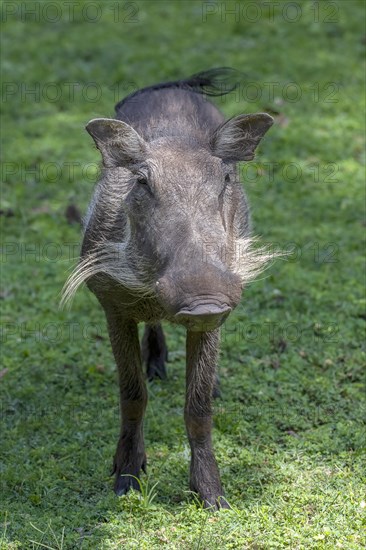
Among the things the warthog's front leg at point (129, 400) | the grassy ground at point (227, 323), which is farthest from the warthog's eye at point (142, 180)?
the grassy ground at point (227, 323)

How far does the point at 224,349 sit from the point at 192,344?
173cm

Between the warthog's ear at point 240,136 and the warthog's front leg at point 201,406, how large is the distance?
95 cm

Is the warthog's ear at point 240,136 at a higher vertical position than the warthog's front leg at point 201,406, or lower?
higher

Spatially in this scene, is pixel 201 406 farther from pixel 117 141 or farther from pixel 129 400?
pixel 117 141

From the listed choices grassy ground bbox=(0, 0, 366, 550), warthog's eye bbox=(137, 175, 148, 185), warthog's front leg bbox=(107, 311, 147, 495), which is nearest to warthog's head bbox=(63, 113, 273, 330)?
warthog's eye bbox=(137, 175, 148, 185)

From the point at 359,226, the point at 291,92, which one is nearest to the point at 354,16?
the point at 291,92

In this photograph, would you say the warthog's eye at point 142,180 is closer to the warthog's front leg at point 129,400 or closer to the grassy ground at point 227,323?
the warthog's front leg at point 129,400

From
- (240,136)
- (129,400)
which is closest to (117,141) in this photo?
(240,136)

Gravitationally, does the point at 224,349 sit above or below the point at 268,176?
below

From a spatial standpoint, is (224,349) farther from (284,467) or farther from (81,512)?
(81,512)

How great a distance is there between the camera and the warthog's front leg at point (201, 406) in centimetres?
504

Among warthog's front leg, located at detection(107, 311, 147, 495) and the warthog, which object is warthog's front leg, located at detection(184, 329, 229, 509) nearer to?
the warthog

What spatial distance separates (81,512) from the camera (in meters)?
4.88

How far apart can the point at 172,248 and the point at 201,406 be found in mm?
1111
